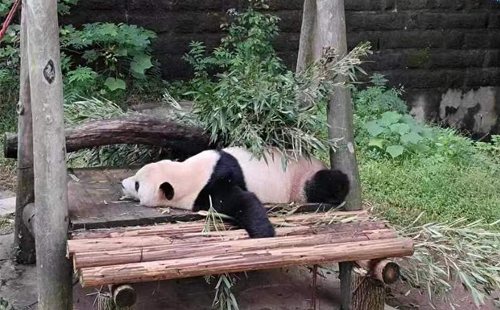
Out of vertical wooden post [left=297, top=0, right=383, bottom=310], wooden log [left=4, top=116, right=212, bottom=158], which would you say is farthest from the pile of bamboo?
wooden log [left=4, top=116, right=212, bottom=158]

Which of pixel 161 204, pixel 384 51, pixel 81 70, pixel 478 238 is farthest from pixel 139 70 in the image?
pixel 478 238

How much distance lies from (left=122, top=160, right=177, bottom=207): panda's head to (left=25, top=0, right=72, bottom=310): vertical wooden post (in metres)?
0.44

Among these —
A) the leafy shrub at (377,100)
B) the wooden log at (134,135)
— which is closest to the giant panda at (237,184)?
the wooden log at (134,135)

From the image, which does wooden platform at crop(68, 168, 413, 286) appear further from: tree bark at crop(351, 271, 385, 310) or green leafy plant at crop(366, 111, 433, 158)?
green leafy plant at crop(366, 111, 433, 158)

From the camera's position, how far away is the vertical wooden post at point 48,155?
9.65 ft

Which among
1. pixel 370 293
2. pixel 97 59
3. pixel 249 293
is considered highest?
pixel 97 59

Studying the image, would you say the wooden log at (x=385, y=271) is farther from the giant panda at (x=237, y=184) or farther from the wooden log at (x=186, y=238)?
the giant panda at (x=237, y=184)

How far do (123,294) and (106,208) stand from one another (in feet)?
2.28

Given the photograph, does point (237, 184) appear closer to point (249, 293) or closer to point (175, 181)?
point (175, 181)

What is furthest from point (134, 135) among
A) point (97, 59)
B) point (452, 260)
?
point (97, 59)

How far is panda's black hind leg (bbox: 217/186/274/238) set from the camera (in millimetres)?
3201

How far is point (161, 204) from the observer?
341 cm

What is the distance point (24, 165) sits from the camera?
12.7 feet

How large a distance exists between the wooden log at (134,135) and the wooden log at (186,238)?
34.5 inches
